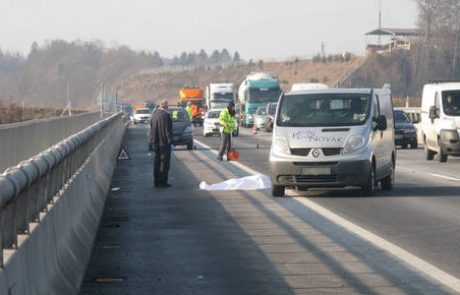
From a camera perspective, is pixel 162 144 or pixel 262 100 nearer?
pixel 162 144

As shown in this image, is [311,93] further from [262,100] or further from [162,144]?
[262,100]

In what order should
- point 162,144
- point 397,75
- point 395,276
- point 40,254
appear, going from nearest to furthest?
1. point 40,254
2. point 395,276
3. point 162,144
4. point 397,75

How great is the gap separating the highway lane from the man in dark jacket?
9.77ft

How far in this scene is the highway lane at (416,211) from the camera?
13.6m

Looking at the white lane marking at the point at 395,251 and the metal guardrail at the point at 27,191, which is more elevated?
the metal guardrail at the point at 27,191

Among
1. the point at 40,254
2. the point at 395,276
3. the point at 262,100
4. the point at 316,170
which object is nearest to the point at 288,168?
Result: the point at 316,170

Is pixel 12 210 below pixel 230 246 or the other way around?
the other way around

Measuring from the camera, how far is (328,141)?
69.6 feet

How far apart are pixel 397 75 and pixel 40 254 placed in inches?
5514

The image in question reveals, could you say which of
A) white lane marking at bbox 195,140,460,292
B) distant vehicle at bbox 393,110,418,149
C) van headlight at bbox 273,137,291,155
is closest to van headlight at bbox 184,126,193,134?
distant vehicle at bbox 393,110,418,149

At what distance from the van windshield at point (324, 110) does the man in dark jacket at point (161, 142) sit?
131 inches

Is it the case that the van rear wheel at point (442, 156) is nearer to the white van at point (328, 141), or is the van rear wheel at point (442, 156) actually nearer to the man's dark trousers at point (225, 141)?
the man's dark trousers at point (225, 141)

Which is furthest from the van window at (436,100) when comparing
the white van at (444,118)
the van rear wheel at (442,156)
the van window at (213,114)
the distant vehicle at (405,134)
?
the van window at (213,114)

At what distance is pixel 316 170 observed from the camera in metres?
21.0
